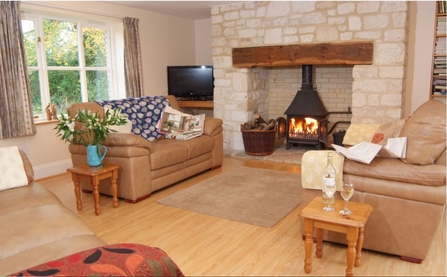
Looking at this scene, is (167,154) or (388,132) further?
(167,154)

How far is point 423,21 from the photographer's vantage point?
491cm

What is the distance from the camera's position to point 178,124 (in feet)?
15.0

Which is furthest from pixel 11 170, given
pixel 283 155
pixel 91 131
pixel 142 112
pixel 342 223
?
pixel 283 155

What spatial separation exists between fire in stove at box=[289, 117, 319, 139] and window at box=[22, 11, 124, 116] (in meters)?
2.79

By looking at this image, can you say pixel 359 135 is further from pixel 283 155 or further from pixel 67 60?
pixel 67 60

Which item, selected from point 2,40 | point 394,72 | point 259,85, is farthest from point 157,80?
point 394,72

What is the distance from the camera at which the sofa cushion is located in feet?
7.52

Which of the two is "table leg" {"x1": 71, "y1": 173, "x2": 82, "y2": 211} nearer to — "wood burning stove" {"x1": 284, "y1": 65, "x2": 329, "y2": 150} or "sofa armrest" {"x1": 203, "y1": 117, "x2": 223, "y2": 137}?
"sofa armrest" {"x1": 203, "y1": 117, "x2": 223, "y2": 137}

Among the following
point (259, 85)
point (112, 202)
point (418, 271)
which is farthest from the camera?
point (259, 85)

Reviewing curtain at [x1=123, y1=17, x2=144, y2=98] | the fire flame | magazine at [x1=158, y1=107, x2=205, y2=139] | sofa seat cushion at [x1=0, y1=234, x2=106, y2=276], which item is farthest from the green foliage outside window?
sofa seat cushion at [x1=0, y1=234, x2=106, y2=276]

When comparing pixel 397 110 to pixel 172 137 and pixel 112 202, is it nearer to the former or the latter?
pixel 172 137

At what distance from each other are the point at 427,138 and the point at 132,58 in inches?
177

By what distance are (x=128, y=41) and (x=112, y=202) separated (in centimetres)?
287

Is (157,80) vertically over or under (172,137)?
over
